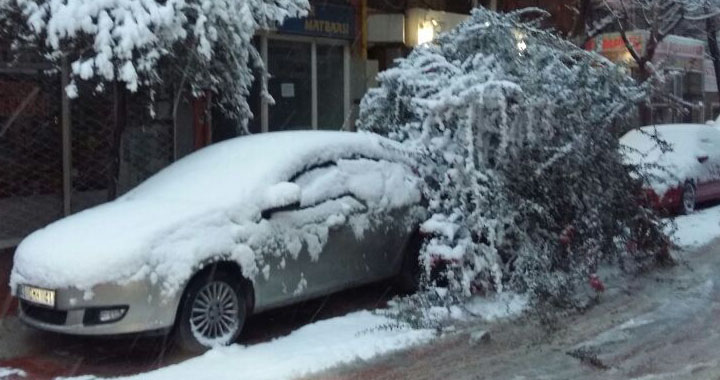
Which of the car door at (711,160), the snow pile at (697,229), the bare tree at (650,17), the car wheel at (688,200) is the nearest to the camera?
the snow pile at (697,229)

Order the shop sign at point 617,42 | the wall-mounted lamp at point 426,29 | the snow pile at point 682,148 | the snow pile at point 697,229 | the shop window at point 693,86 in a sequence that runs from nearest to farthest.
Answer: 1. the snow pile at point 697,229
2. the snow pile at point 682,148
3. the wall-mounted lamp at point 426,29
4. the shop sign at point 617,42
5. the shop window at point 693,86

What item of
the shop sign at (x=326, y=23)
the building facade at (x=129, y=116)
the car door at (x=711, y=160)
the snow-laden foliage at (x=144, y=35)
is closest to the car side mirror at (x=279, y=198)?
the snow-laden foliage at (x=144, y=35)

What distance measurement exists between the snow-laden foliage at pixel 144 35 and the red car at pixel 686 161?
7.27 meters

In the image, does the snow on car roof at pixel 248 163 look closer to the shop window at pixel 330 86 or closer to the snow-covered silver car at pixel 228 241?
the snow-covered silver car at pixel 228 241

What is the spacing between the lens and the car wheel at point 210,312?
24.3 feet

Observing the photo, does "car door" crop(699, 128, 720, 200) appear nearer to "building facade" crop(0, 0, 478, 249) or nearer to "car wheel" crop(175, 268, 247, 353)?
"building facade" crop(0, 0, 478, 249)

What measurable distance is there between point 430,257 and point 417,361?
1.62m

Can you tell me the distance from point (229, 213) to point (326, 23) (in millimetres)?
8822

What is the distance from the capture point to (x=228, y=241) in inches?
300

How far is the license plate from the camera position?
7215 millimetres

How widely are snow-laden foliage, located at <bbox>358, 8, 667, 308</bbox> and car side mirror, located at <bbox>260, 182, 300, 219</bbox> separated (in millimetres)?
1530

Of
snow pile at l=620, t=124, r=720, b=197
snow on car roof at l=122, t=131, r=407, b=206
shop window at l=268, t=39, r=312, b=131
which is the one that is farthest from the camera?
shop window at l=268, t=39, r=312, b=131

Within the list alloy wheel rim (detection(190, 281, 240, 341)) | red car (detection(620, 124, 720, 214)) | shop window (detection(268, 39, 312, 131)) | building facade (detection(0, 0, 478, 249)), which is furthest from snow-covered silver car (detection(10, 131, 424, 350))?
red car (detection(620, 124, 720, 214))

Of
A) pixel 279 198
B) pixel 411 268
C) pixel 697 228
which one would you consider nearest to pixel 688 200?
pixel 697 228
